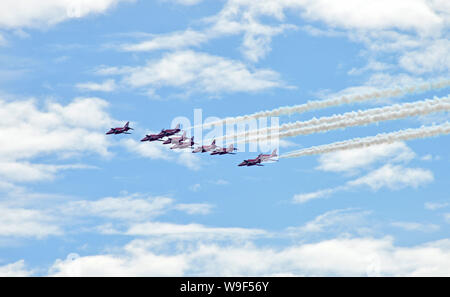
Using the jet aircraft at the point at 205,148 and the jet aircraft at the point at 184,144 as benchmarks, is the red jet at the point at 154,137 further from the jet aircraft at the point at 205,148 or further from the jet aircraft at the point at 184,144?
the jet aircraft at the point at 205,148

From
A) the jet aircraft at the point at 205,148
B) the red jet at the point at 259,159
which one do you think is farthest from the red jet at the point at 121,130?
the red jet at the point at 259,159

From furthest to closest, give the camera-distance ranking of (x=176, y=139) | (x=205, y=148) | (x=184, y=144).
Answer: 1. (x=176, y=139)
2. (x=184, y=144)
3. (x=205, y=148)

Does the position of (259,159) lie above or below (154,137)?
below

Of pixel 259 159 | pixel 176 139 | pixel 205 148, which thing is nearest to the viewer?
pixel 259 159

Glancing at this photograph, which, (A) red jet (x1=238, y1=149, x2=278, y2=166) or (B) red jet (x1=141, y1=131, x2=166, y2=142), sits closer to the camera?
(A) red jet (x1=238, y1=149, x2=278, y2=166)

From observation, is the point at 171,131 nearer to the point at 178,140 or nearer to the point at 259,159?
the point at 178,140

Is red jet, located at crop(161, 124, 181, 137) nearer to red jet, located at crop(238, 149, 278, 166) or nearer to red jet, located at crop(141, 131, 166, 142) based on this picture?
red jet, located at crop(141, 131, 166, 142)

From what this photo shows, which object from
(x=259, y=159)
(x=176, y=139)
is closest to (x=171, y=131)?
(x=176, y=139)

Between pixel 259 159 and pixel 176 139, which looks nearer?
pixel 259 159

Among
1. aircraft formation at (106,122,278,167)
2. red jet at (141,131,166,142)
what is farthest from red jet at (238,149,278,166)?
red jet at (141,131,166,142)
